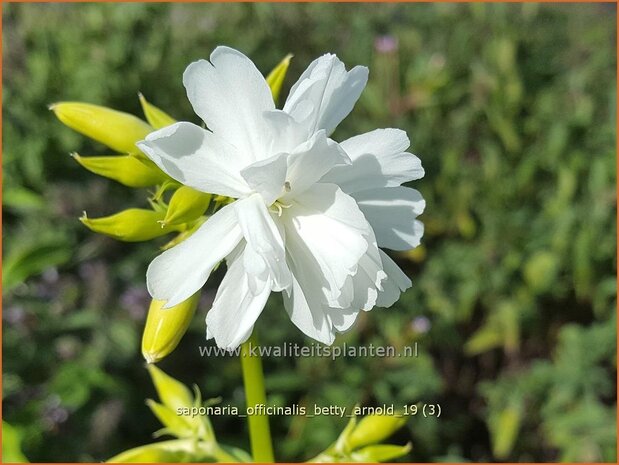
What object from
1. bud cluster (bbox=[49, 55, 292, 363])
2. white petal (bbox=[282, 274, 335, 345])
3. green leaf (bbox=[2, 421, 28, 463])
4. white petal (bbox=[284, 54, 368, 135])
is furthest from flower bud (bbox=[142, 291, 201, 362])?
green leaf (bbox=[2, 421, 28, 463])

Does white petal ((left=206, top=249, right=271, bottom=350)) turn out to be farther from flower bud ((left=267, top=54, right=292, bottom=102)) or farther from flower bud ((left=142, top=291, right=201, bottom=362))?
flower bud ((left=267, top=54, right=292, bottom=102))

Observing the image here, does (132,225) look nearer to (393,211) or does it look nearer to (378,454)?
(393,211)

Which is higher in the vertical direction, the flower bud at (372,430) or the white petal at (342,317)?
the white petal at (342,317)

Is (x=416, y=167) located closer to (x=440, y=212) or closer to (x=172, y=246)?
(x=172, y=246)

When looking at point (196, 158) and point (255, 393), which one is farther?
point (255, 393)

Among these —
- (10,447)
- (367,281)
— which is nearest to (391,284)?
(367,281)

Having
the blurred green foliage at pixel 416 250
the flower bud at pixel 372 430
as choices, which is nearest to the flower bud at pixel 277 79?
the flower bud at pixel 372 430

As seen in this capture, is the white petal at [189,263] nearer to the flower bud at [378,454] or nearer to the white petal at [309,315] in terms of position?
the white petal at [309,315]
